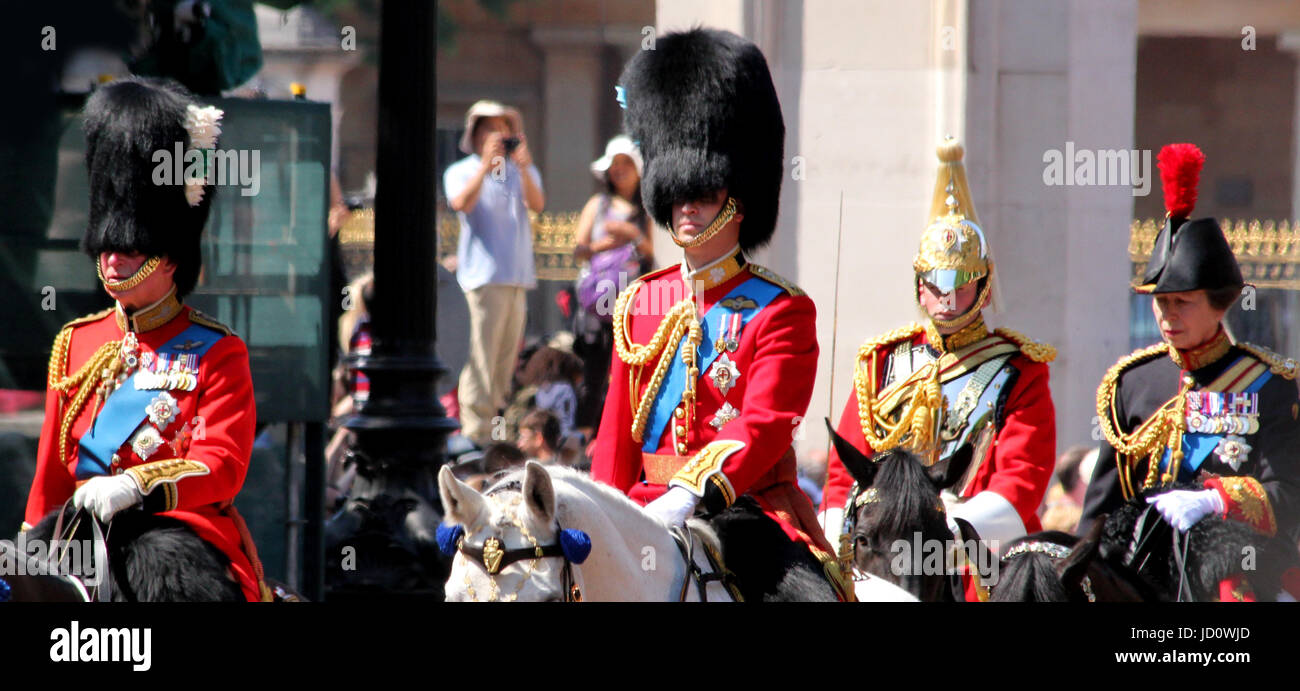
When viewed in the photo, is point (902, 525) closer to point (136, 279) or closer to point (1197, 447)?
point (1197, 447)

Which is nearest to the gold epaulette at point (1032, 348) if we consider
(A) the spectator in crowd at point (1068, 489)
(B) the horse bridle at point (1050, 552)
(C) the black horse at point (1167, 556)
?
(C) the black horse at point (1167, 556)

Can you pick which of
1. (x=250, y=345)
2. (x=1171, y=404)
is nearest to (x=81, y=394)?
(x=250, y=345)

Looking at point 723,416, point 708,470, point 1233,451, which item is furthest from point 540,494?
point 1233,451

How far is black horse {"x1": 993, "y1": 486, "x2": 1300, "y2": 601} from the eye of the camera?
20.8ft

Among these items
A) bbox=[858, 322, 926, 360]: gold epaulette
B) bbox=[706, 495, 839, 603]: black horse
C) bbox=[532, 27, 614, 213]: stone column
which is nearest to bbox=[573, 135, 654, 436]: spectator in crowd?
bbox=[858, 322, 926, 360]: gold epaulette

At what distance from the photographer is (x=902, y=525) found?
5.97 metres

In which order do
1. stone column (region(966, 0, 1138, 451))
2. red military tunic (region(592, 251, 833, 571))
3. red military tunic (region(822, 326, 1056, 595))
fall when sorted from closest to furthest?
red military tunic (region(592, 251, 833, 571))
red military tunic (region(822, 326, 1056, 595))
stone column (region(966, 0, 1138, 451))

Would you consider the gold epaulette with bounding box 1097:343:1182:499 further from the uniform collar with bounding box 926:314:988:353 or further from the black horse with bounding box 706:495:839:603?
the black horse with bounding box 706:495:839:603

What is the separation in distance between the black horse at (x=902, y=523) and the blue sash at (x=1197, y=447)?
1038mm

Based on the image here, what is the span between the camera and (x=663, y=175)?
19.2ft

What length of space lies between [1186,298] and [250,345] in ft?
13.7

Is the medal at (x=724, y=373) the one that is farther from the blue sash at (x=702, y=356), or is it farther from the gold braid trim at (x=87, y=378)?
the gold braid trim at (x=87, y=378)

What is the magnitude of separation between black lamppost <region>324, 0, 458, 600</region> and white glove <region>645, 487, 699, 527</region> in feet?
10.8

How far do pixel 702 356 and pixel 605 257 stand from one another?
17.6ft
